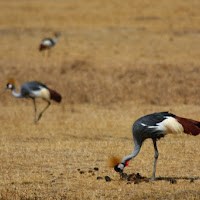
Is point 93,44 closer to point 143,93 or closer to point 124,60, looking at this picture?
point 124,60

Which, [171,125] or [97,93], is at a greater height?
[97,93]

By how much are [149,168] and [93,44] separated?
54.1ft

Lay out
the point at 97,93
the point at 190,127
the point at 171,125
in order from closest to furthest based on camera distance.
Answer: the point at 190,127 → the point at 171,125 → the point at 97,93

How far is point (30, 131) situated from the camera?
1495cm

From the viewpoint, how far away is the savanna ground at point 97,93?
9.48m

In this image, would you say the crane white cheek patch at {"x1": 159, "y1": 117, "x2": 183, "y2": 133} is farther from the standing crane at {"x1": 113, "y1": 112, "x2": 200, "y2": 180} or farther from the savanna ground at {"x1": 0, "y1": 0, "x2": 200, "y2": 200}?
the savanna ground at {"x1": 0, "y1": 0, "x2": 200, "y2": 200}

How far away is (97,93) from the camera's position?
1966 cm

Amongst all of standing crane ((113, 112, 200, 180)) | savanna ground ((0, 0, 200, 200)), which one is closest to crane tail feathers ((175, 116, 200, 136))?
standing crane ((113, 112, 200, 180))

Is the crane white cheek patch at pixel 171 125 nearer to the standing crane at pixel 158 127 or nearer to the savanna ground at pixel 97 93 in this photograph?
the standing crane at pixel 158 127

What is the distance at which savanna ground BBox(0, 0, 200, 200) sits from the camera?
948 cm

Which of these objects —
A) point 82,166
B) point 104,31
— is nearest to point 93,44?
point 104,31

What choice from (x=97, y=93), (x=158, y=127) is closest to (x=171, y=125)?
(x=158, y=127)

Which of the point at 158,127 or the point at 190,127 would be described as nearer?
the point at 190,127

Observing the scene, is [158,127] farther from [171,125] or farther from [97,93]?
[97,93]
